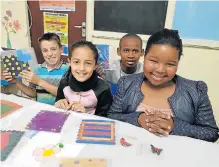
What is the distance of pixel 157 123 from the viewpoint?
92 cm

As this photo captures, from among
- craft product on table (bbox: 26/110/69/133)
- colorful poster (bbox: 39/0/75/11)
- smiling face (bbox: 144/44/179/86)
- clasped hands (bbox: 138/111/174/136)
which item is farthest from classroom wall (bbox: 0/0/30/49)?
clasped hands (bbox: 138/111/174/136)

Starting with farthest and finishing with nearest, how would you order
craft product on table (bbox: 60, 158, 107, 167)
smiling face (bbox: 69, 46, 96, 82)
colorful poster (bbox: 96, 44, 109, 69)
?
colorful poster (bbox: 96, 44, 109, 69) < smiling face (bbox: 69, 46, 96, 82) < craft product on table (bbox: 60, 158, 107, 167)

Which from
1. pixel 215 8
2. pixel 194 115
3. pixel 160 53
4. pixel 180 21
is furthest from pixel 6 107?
pixel 215 8

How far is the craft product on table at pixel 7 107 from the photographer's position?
1.03 meters

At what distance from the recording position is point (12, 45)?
3.41m

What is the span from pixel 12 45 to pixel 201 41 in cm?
276

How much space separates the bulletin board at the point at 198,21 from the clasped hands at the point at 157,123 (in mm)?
1678

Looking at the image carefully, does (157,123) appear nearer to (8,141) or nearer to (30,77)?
(8,141)

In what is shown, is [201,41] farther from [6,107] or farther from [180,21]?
[6,107]

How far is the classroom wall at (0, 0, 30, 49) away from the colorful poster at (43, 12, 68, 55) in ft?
1.09

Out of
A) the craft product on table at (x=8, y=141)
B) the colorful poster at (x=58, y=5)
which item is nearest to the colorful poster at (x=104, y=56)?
the craft product on table at (x=8, y=141)

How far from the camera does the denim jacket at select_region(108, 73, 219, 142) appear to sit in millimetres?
976

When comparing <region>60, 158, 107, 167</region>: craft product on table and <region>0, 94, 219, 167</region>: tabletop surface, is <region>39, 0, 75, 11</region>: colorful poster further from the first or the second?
<region>60, 158, 107, 167</region>: craft product on table

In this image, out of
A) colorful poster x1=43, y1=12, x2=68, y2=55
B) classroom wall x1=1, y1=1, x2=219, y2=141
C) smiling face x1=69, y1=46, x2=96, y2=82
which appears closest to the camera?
smiling face x1=69, y1=46, x2=96, y2=82
